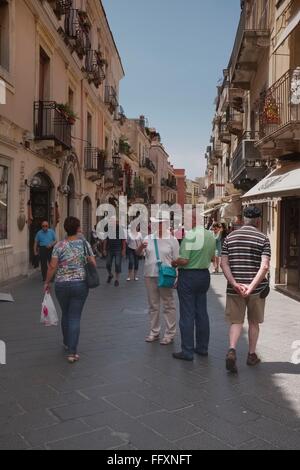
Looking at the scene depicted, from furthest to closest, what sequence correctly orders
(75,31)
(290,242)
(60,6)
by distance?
(75,31) → (60,6) → (290,242)

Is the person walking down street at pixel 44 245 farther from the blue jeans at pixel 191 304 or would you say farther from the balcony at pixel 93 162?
the balcony at pixel 93 162

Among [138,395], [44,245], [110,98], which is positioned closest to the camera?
[138,395]

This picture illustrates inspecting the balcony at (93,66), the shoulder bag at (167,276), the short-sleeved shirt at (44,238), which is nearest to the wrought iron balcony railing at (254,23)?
the balcony at (93,66)

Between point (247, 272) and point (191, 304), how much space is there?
2.59 feet

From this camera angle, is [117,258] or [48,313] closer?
[48,313]

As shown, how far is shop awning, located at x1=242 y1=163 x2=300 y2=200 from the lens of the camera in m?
9.07

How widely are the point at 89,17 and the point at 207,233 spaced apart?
18271 mm

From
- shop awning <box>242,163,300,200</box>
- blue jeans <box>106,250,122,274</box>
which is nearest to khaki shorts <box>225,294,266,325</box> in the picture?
shop awning <box>242,163,300,200</box>

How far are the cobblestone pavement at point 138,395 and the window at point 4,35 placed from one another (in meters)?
7.11

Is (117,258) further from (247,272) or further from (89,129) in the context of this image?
(89,129)

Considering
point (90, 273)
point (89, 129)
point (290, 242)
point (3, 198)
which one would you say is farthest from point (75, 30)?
point (90, 273)

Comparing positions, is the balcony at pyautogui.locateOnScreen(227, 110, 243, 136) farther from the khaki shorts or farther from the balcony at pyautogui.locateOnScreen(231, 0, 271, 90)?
the khaki shorts

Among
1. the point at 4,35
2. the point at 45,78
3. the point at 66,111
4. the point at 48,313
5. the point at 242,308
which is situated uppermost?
the point at 45,78

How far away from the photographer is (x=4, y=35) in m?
11.2
